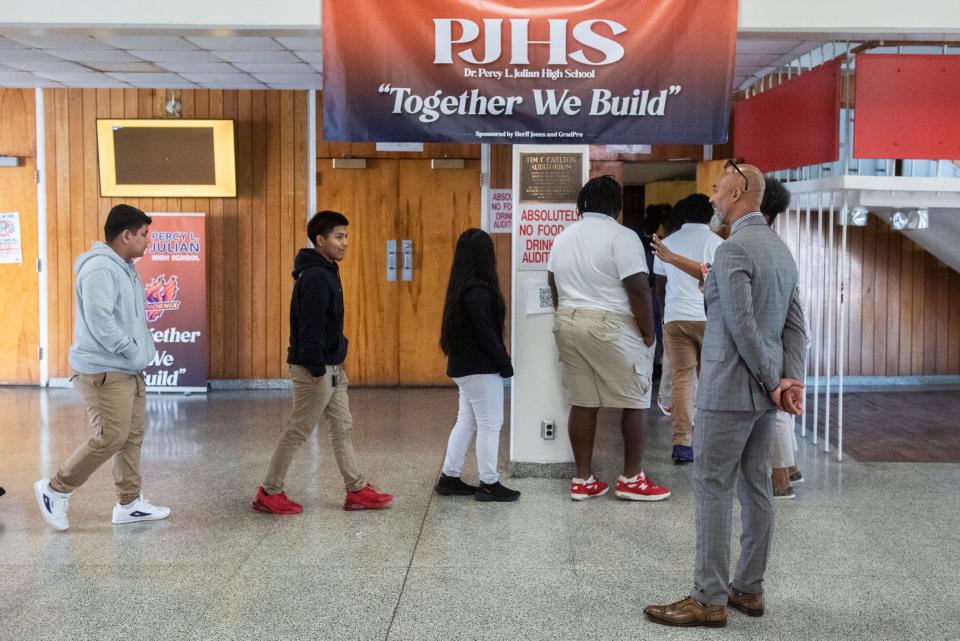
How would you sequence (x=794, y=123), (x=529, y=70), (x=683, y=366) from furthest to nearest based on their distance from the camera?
1. (x=794, y=123)
2. (x=683, y=366)
3. (x=529, y=70)

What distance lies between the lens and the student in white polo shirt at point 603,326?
5.11 m

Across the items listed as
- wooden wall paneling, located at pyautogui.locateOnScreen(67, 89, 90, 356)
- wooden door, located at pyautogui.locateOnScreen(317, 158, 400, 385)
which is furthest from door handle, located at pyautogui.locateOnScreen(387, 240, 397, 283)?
wooden wall paneling, located at pyautogui.locateOnScreen(67, 89, 90, 356)

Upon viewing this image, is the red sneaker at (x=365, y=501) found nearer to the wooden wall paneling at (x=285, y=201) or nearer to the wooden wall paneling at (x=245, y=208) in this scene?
the wooden wall paneling at (x=285, y=201)

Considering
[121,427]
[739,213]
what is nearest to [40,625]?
[121,427]

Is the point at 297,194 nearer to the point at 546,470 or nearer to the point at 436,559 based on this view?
the point at 546,470

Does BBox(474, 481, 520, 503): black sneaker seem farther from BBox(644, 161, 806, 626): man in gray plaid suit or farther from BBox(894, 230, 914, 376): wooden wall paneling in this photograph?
BBox(894, 230, 914, 376): wooden wall paneling

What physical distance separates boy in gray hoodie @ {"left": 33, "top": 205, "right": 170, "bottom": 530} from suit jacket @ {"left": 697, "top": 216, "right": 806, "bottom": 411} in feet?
8.75

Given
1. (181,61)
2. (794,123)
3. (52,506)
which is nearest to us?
(52,506)

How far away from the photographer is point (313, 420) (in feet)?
16.2

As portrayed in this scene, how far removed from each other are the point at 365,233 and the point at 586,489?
4.76m

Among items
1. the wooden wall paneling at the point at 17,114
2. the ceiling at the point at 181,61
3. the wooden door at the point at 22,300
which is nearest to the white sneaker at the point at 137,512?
the ceiling at the point at 181,61

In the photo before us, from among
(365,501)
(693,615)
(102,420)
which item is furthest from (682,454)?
(102,420)

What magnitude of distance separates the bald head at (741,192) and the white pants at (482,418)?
6.06ft

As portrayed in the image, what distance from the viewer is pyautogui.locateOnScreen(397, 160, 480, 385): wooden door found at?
9.45 m
